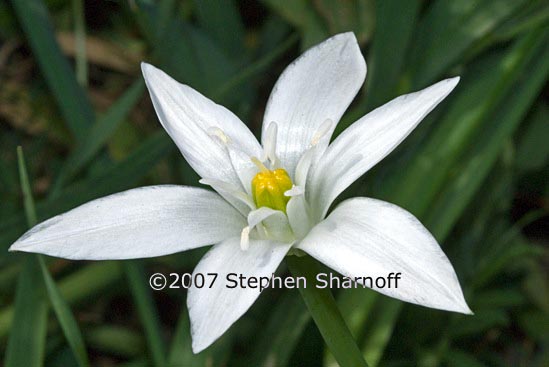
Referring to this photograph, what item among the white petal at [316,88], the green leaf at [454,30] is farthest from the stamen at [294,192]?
the green leaf at [454,30]

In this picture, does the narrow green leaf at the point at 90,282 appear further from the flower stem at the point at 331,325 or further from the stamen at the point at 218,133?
the flower stem at the point at 331,325

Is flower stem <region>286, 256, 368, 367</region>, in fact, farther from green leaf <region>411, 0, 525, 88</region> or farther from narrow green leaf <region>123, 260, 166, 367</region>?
green leaf <region>411, 0, 525, 88</region>

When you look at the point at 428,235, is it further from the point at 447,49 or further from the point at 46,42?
the point at 46,42

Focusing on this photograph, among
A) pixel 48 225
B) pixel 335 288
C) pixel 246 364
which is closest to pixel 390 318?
pixel 335 288

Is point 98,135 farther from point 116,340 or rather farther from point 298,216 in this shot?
point 298,216

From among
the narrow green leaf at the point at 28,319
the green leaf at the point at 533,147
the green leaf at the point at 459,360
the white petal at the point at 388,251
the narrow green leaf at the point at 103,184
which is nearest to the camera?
the white petal at the point at 388,251

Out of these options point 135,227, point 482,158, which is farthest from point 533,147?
point 135,227
